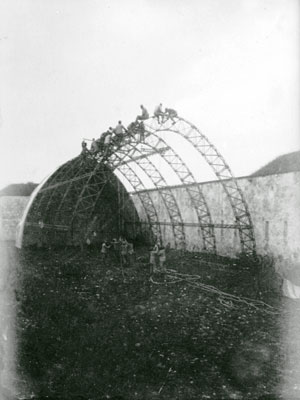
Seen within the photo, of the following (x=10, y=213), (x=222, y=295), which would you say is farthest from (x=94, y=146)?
(x=10, y=213)

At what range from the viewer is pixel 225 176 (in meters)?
17.4

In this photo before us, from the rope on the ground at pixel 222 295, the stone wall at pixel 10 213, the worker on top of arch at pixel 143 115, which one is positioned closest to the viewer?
the rope on the ground at pixel 222 295

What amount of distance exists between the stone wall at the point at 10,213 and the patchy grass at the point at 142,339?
18431mm

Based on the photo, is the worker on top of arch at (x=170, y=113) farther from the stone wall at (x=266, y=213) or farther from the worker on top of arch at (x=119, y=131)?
the stone wall at (x=266, y=213)

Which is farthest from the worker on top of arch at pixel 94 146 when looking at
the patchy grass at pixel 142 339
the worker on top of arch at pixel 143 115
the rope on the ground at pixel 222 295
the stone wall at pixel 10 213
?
the stone wall at pixel 10 213

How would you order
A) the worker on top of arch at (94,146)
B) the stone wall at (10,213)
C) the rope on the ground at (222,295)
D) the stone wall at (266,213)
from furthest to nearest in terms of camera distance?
1. the stone wall at (10,213)
2. the worker on top of arch at (94,146)
3. the stone wall at (266,213)
4. the rope on the ground at (222,295)

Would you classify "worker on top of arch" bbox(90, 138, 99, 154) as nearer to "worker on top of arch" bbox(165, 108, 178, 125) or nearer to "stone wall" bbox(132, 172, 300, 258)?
"worker on top of arch" bbox(165, 108, 178, 125)

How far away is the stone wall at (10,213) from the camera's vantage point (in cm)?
3108

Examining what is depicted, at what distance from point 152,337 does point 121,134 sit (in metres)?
11.4

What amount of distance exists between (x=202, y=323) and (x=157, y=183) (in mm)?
13127

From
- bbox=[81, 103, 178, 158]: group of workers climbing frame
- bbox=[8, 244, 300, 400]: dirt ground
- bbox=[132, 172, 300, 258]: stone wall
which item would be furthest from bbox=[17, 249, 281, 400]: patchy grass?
bbox=[81, 103, 178, 158]: group of workers climbing frame

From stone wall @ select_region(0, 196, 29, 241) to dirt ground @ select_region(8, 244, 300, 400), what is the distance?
17783 millimetres

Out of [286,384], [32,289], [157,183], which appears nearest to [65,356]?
[286,384]

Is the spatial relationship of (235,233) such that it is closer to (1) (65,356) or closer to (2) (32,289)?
(2) (32,289)
